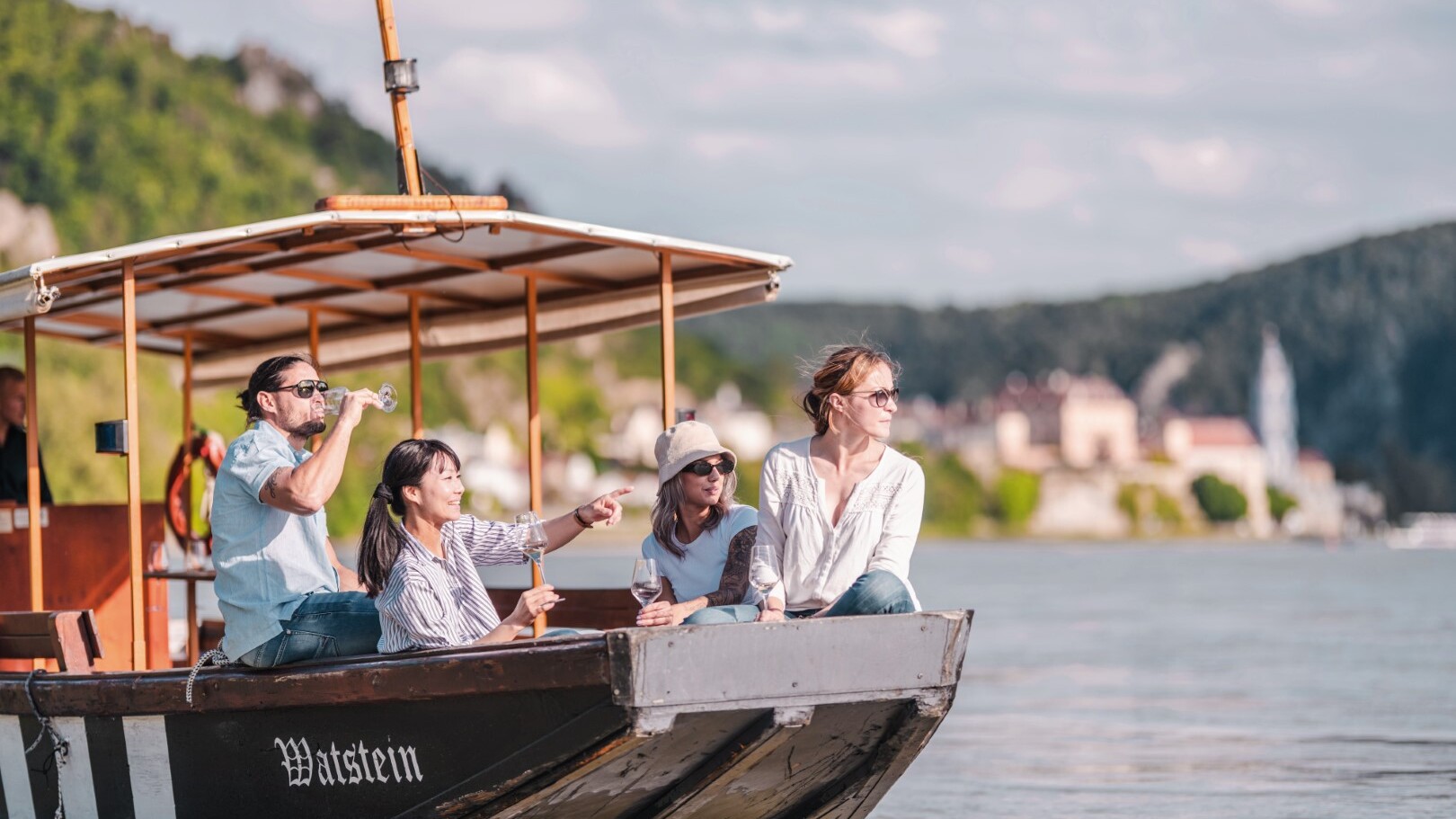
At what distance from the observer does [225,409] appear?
58.9 metres

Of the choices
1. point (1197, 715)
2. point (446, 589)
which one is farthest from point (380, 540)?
point (1197, 715)

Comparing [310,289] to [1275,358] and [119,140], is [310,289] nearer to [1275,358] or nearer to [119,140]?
[119,140]

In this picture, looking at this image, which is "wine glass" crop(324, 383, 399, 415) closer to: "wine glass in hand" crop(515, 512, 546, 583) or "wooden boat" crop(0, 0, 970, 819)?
"wine glass in hand" crop(515, 512, 546, 583)

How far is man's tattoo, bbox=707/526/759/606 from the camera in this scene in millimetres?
6871

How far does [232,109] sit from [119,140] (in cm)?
2570

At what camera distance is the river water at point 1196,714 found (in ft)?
41.4

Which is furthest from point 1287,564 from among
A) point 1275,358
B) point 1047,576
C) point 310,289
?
point 1275,358

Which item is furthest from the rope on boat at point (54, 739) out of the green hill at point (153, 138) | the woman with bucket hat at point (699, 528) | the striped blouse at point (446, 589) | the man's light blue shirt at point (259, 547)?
the green hill at point (153, 138)

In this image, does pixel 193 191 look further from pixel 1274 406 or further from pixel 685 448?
pixel 1274 406

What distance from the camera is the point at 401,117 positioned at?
876 cm

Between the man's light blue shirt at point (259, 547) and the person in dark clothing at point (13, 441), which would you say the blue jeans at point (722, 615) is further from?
the person in dark clothing at point (13, 441)

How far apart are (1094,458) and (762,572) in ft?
574

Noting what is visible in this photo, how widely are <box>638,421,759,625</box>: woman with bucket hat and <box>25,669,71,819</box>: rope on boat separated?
8.42 feet

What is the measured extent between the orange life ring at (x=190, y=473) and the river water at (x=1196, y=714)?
4228 mm
